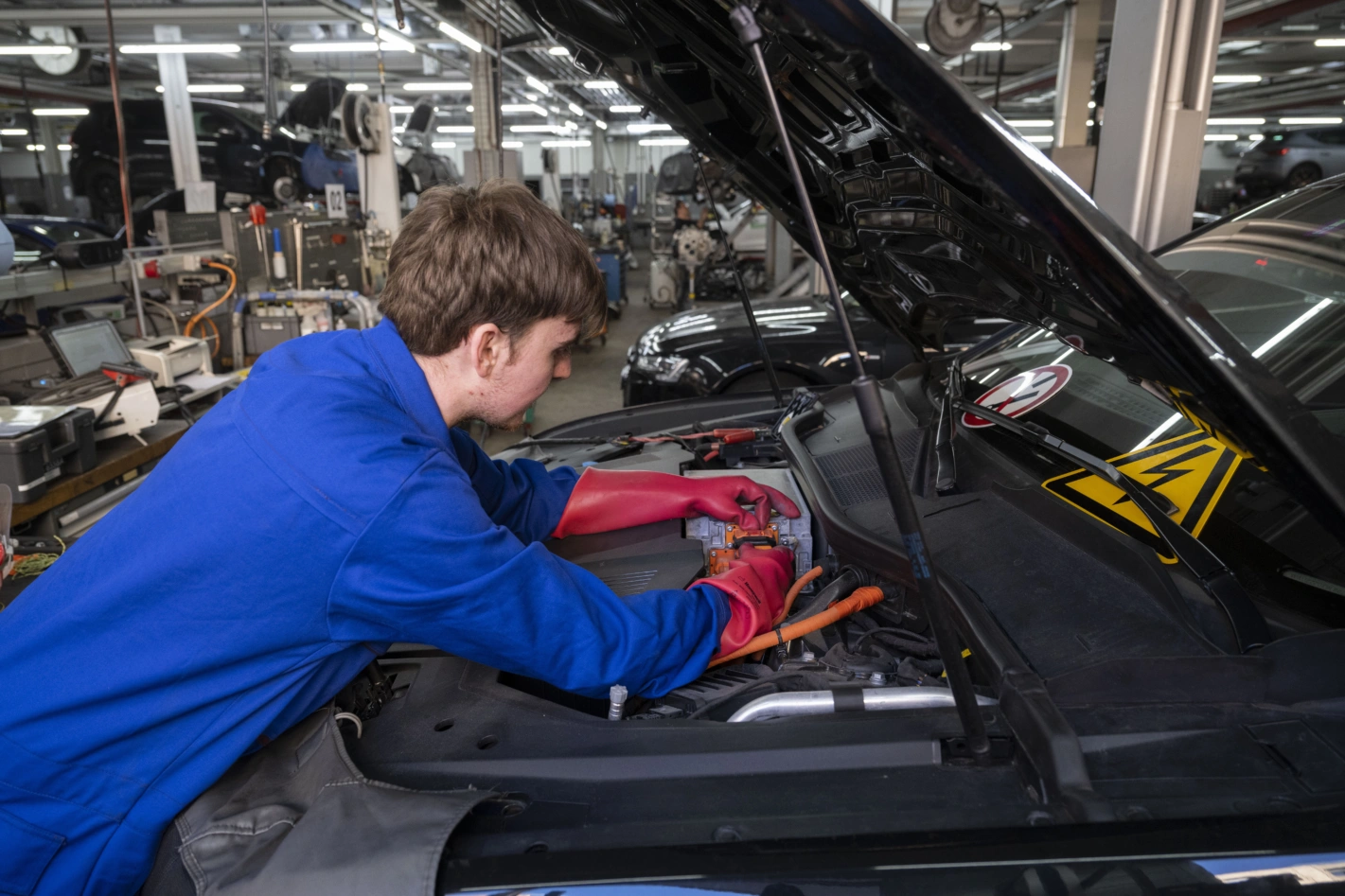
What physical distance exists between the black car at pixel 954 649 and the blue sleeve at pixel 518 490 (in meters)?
0.08

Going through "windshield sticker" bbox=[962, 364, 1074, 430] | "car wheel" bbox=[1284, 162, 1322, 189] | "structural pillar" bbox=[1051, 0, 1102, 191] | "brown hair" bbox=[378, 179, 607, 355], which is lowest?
"windshield sticker" bbox=[962, 364, 1074, 430]

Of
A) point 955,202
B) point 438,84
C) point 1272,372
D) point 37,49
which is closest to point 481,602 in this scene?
point 955,202

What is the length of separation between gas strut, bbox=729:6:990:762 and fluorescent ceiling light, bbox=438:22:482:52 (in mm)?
7106

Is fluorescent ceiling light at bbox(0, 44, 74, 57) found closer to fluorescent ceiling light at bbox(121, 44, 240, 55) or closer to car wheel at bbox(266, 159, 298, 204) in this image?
fluorescent ceiling light at bbox(121, 44, 240, 55)

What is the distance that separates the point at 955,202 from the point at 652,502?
0.84 metres

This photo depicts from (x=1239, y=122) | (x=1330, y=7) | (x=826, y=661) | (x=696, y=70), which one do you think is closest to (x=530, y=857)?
(x=826, y=661)

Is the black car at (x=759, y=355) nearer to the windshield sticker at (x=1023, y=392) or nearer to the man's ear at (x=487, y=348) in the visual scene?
the windshield sticker at (x=1023, y=392)

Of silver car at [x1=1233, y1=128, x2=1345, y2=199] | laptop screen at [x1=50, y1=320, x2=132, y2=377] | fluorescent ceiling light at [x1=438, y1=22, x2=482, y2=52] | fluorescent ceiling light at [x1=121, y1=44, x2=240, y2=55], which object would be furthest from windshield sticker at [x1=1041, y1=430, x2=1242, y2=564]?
silver car at [x1=1233, y1=128, x2=1345, y2=199]

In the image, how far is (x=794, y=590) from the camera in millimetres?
1460

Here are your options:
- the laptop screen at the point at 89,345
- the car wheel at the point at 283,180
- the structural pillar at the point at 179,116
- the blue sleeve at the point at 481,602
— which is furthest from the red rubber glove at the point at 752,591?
the structural pillar at the point at 179,116

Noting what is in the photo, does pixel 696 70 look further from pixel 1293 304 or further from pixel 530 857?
pixel 530 857

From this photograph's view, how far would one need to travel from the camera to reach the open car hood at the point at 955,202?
79 cm

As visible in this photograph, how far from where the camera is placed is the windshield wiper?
1.06 metres

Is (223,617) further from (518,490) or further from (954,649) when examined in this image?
(954,649)
